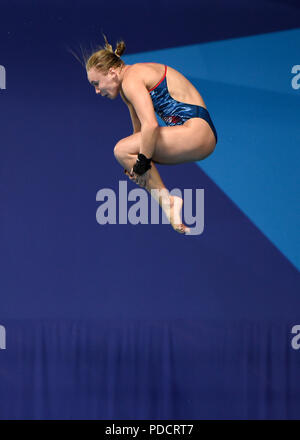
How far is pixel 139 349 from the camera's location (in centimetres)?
515

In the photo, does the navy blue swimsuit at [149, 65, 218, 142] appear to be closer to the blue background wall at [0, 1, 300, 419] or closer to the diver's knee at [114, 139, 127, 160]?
the diver's knee at [114, 139, 127, 160]

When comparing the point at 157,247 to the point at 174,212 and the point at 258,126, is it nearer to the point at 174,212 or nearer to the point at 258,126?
the point at 258,126

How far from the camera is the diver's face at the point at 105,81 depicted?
310cm

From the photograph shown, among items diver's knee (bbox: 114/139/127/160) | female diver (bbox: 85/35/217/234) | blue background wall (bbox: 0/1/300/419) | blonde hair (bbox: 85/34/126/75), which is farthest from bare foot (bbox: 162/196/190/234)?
blue background wall (bbox: 0/1/300/419)

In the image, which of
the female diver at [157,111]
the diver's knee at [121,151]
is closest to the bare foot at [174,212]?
the female diver at [157,111]

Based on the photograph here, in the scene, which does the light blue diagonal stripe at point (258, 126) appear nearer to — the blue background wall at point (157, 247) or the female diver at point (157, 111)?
the blue background wall at point (157, 247)

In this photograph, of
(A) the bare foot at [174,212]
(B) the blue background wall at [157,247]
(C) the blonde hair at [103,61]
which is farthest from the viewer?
(B) the blue background wall at [157,247]

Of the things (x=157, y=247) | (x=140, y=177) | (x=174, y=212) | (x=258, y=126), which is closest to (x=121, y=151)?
(x=140, y=177)

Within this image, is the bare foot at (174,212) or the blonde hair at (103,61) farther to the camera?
the bare foot at (174,212)

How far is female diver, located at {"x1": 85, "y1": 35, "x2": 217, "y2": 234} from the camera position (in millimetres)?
3084

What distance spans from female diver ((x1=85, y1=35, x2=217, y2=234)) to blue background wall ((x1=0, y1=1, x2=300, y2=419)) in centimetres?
190

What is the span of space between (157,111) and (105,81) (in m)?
0.31

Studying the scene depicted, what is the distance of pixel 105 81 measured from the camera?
3.12 meters

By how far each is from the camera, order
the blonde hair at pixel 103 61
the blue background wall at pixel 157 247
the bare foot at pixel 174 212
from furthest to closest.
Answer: the blue background wall at pixel 157 247 → the bare foot at pixel 174 212 → the blonde hair at pixel 103 61
